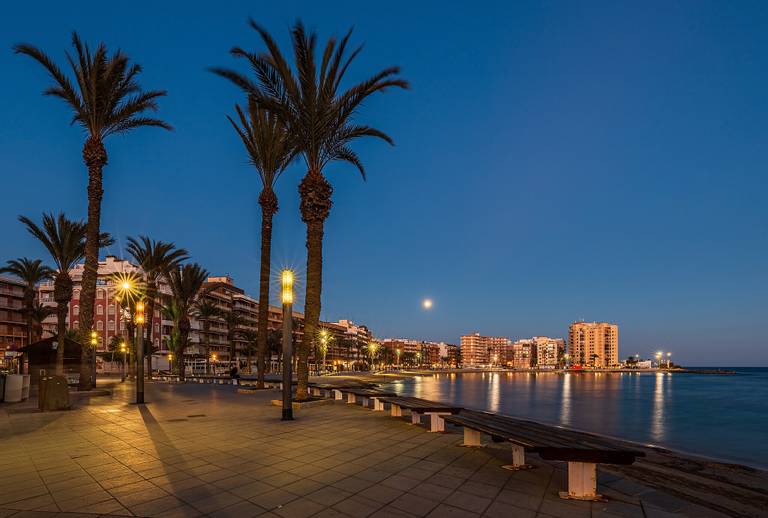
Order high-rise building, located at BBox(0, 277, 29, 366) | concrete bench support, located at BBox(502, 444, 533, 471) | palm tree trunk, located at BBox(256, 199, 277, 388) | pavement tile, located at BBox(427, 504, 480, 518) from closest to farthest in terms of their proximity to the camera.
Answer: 1. pavement tile, located at BBox(427, 504, 480, 518)
2. concrete bench support, located at BBox(502, 444, 533, 471)
3. palm tree trunk, located at BBox(256, 199, 277, 388)
4. high-rise building, located at BBox(0, 277, 29, 366)

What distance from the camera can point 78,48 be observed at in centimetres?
1992

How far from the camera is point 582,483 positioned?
561 centimetres

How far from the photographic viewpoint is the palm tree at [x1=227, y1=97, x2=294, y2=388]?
66.5 feet

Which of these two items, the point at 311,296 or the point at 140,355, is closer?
the point at 311,296

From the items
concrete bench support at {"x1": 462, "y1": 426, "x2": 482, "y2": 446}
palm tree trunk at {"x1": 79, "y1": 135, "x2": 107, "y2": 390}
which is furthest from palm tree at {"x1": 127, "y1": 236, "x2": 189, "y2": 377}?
concrete bench support at {"x1": 462, "y1": 426, "x2": 482, "y2": 446}

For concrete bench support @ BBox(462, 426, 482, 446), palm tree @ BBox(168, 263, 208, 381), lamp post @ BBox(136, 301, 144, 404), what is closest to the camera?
concrete bench support @ BBox(462, 426, 482, 446)

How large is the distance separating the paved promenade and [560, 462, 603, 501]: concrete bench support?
0.20 meters

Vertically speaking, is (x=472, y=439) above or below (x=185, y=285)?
below

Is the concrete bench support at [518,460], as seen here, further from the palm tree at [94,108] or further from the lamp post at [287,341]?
the palm tree at [94,108]

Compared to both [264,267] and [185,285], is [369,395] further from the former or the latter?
[185,285]

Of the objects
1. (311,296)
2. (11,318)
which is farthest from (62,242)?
(11,318)

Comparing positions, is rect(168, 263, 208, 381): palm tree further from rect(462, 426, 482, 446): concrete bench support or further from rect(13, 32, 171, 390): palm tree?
rect(462, 426, 482, 446): concrete bench support

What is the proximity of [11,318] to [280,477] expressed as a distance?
106047mm

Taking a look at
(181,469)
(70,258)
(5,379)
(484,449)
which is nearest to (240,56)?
(181,469)
